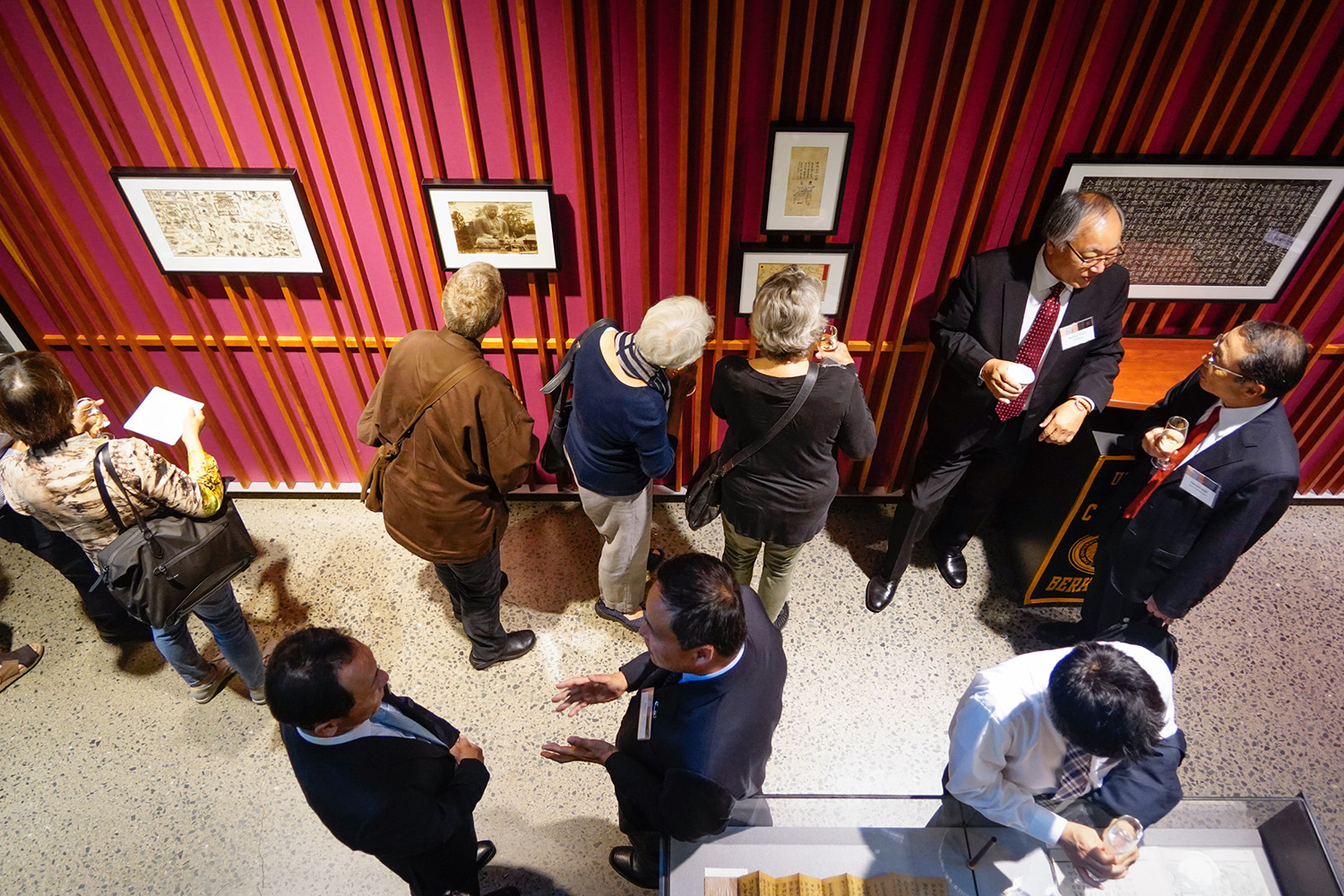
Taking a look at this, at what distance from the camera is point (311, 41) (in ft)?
8.80

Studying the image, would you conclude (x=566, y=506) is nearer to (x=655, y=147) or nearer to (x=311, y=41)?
(x=655, y=147)

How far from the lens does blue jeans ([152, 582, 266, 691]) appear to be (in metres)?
2.81

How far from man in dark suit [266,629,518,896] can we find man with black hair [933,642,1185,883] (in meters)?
1.32

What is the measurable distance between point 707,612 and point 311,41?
97.6 inches

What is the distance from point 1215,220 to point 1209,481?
1.28 metres

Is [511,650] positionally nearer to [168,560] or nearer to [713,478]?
[713,478]

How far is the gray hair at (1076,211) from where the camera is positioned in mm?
2498

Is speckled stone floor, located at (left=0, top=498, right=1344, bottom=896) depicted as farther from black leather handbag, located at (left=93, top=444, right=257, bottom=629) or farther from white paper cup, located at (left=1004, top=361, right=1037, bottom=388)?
white paper cup, located at (left=1004, top=361, right=1037, bottom=388)

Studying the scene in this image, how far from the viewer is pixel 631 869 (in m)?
2.68

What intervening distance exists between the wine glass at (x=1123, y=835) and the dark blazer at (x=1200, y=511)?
1.05 metres

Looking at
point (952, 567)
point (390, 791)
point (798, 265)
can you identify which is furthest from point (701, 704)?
point (952, 567)

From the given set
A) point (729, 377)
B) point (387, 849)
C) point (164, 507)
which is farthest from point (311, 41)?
point (387, 849)

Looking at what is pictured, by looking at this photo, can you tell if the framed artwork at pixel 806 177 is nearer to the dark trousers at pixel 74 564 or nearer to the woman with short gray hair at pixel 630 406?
the woman with short gray hair at pixel 630 406

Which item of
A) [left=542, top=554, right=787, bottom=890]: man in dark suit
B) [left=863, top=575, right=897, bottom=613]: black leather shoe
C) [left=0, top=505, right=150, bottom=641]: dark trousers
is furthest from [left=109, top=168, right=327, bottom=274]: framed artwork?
[left=863, top=575, right=897, bottom=613]: black leather shoe
